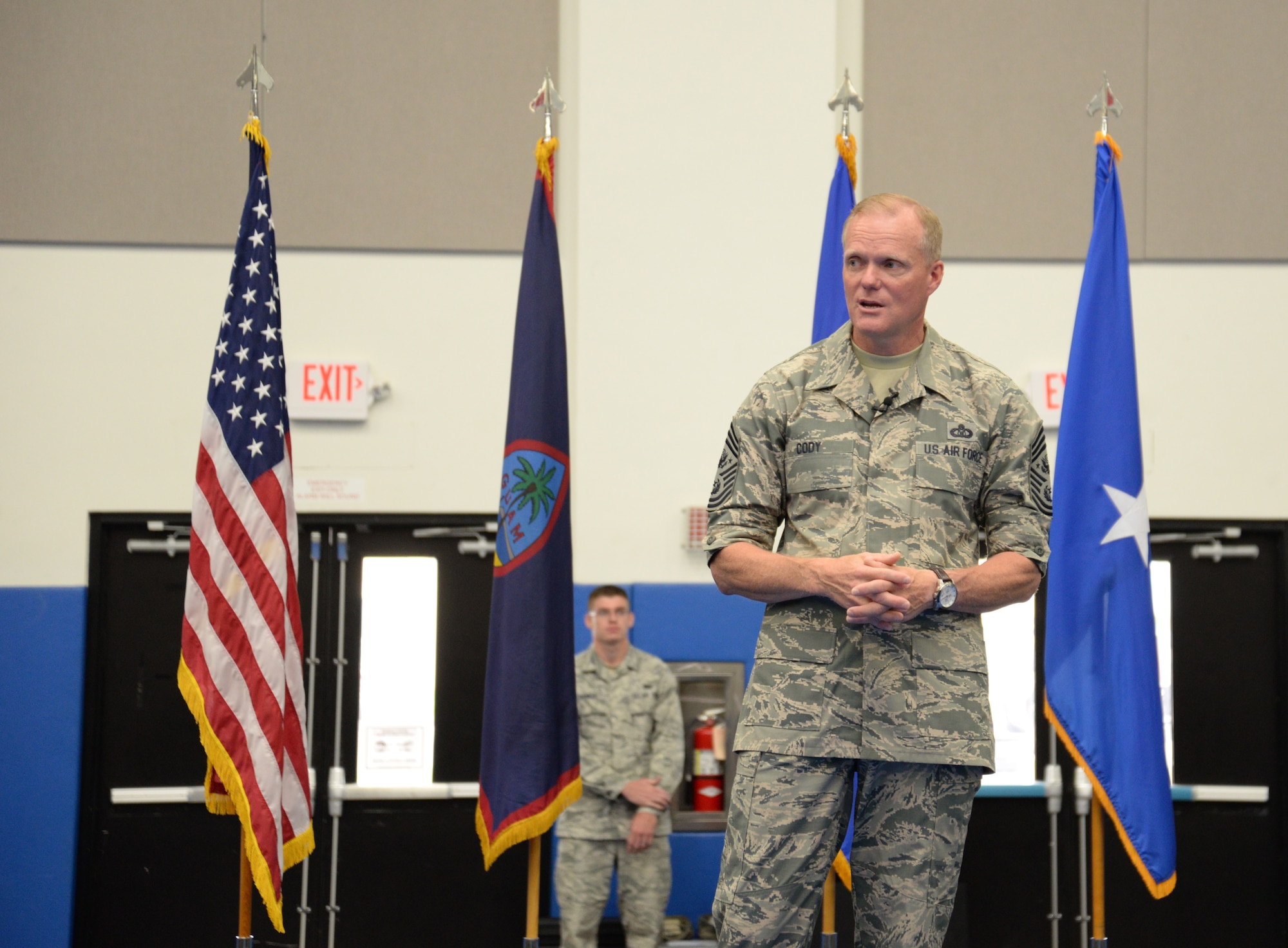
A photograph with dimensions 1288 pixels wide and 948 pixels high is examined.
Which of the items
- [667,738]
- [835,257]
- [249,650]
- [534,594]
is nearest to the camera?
[249,650]

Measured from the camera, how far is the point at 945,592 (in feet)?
5.23

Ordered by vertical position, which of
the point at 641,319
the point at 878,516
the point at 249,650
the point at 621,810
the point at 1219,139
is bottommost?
the point at 621,810

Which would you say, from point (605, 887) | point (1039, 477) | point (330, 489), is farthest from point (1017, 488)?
point (330, 489)

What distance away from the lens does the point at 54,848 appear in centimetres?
474

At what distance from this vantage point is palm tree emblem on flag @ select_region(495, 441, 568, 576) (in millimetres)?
3361

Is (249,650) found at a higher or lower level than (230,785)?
higher

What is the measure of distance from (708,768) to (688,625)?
606 mm

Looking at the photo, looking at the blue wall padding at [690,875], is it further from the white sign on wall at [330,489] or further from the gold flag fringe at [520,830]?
the white sign on wall at [330,489]

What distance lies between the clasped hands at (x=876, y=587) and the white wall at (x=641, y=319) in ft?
11.2

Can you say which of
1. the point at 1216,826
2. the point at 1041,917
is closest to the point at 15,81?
the point at 1041,917

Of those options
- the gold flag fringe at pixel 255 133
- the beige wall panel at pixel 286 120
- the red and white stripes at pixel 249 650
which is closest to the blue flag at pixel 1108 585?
the red and white stripes at pixel 249 650

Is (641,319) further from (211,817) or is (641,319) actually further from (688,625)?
(211,817)

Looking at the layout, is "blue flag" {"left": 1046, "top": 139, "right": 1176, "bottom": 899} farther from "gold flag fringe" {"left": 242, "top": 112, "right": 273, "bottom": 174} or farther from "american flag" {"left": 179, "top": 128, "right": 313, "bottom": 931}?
"gold flag fringe" {"left": 242, "top": 112, "right": 273, "bottom": 174}

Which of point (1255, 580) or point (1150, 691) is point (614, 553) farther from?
point (1255, 580)
